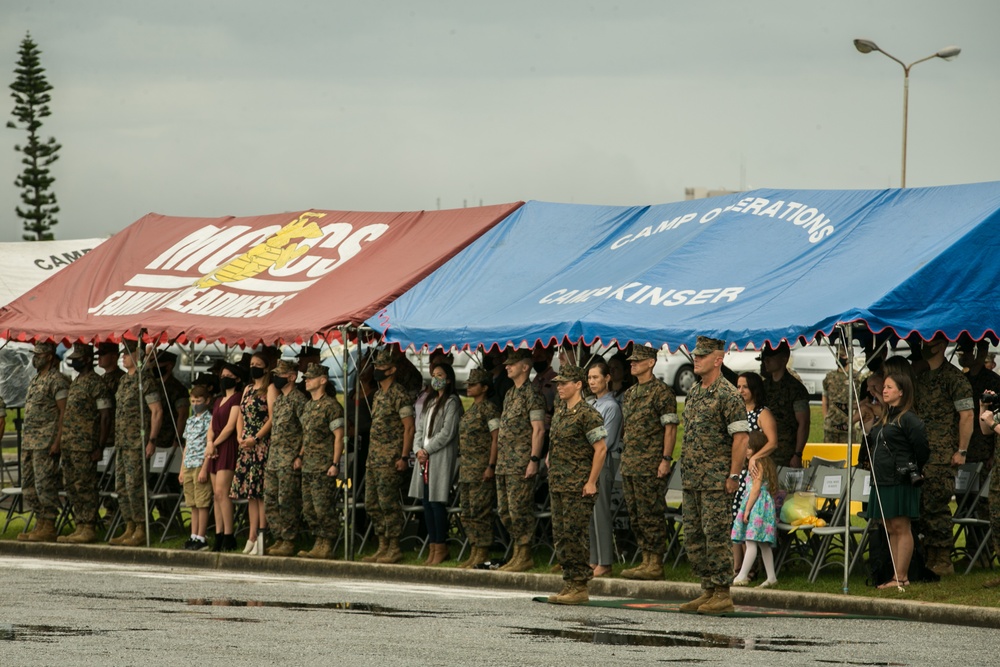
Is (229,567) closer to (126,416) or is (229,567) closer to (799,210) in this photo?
(126,416)

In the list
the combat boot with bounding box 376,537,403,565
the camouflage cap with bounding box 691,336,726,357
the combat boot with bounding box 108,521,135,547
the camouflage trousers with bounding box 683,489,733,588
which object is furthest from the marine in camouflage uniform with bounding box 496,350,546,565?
the combat boot with bounding box 108,521,135,547

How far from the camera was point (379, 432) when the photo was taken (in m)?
16.3

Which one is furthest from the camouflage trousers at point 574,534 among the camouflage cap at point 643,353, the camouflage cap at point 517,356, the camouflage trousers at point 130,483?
the camouflage trousers at point 130,483

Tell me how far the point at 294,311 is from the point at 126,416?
304 cm

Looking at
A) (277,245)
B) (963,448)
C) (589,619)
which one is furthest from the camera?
(277,245)

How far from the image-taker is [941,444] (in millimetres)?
13398

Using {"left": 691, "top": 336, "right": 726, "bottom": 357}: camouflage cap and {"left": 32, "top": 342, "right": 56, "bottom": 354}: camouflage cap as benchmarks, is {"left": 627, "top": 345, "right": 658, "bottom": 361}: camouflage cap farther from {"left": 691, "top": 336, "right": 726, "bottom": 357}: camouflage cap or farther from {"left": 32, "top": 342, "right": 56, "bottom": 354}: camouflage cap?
{"left": 32, "top": 342, "right": 56, "bottom": 354}: camouflage cap

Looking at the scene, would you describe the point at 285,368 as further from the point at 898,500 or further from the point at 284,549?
the point at 898,500

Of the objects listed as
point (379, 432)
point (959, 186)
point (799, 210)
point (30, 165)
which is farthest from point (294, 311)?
point (30, 165)

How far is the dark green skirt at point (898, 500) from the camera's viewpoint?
41.3ft

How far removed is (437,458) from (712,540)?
4758 mm

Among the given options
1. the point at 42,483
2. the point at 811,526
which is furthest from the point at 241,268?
the point at 811,526

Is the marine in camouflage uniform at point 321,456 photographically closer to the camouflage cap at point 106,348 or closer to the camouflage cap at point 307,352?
the camouflage cap at point 307,352

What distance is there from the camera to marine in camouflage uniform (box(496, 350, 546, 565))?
14.9 m
